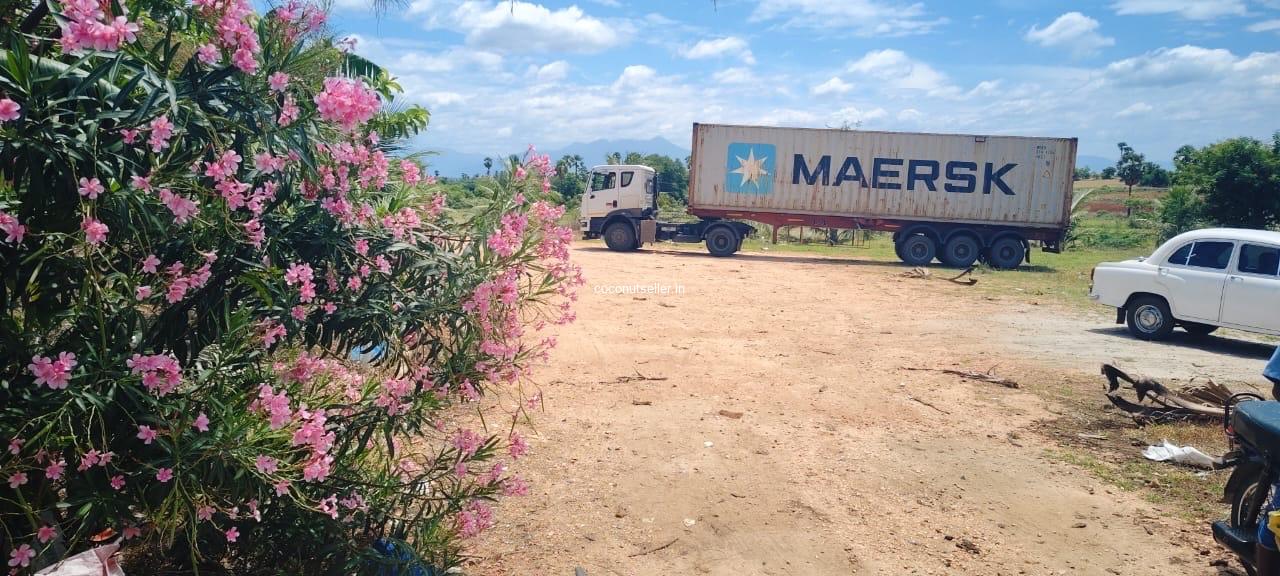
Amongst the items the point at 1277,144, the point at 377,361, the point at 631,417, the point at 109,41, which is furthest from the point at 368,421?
the point at 1277,144

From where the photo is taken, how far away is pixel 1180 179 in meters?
28.6

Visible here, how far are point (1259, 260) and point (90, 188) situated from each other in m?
11.9

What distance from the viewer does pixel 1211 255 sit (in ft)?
34.3

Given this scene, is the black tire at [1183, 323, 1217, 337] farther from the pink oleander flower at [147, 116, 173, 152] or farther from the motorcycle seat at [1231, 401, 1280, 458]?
the pink oleander flower at [147, 116, 173, 152]

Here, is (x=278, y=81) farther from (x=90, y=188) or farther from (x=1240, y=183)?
(x=1240, y=183)

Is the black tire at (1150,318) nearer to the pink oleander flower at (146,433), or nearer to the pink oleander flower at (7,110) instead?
the pink oleander flower at (146,433)

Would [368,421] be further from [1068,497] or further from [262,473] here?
[1068,497]

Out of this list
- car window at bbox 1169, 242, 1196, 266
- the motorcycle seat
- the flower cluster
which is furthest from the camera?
car window at bbox 1169, 242, 1196, 266

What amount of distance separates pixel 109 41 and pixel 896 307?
13150 millimetres

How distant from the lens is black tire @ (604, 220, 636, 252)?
24328 millimetres

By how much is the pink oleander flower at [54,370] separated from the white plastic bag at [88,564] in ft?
2.29

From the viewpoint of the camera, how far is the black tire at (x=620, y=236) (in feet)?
79.8

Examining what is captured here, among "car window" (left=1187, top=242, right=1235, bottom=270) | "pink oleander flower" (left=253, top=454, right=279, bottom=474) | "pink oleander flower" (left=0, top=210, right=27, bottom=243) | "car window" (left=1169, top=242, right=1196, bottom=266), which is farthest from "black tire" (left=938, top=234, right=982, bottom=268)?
"pink oleander flower" (left=0, top=210, right=27, bottom=243)

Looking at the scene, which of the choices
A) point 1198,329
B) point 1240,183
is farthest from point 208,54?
point 1240,183
